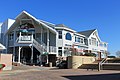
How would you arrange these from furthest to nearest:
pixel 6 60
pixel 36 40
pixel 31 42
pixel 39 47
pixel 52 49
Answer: pixel 36 40
pixel 52 49
pixel 39 47
pixel 31 42
pixel 6 60

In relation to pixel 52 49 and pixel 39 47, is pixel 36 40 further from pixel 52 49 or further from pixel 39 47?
pixel 52 49

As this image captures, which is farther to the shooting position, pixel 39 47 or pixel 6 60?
pixel 39 47

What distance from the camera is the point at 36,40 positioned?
40.8 metres

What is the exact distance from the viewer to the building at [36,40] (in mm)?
38781

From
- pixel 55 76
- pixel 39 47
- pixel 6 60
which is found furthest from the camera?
pixel 39 47

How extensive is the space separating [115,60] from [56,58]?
10010 millimetres

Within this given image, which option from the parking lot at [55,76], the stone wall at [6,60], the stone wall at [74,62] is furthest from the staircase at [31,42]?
the parking lot at [55,76]

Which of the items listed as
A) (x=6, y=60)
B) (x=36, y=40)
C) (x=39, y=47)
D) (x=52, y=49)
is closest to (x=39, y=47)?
(x=39, y=47)

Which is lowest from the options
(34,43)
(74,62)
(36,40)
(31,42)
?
(74,62)

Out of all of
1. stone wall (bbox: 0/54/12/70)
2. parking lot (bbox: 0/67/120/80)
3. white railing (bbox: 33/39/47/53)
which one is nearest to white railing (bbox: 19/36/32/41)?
white railing (bbox: 33/39/47/53)

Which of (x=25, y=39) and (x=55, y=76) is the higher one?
(x=25, y=39)

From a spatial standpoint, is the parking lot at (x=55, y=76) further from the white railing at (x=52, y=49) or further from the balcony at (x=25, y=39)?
the balcony at (x=25, y=39)

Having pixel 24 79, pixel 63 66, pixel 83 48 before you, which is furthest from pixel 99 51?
pixel 24 79

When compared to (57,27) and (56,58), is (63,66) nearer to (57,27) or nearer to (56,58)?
(56,58)
